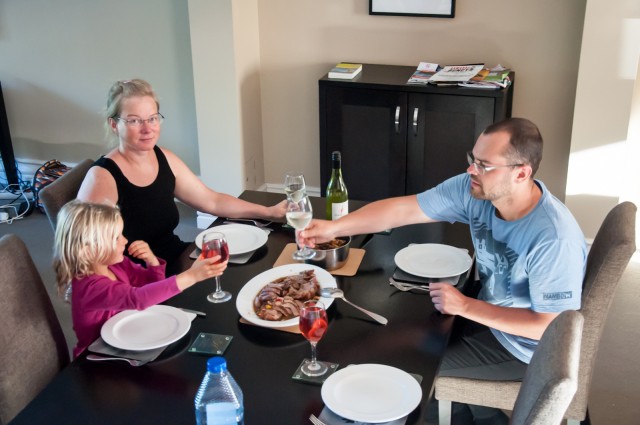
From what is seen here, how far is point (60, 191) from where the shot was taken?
8.57ft

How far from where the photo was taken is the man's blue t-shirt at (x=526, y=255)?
206 cm

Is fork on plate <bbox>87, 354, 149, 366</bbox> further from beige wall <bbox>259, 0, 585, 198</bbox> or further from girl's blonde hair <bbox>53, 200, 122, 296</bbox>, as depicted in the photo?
beige wall <bbox>259, 0, 585, 198</bbox>

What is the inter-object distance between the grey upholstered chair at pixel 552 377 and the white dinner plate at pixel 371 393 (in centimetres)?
25

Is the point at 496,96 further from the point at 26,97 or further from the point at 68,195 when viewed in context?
the point at 26,97

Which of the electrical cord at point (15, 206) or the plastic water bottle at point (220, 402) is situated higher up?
the plastic water bottle at point (220, 402)

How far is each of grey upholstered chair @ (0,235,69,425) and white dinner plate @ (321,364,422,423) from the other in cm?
84

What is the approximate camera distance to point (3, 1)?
473 cm

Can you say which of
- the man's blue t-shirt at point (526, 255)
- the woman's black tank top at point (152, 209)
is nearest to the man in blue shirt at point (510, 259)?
the man's blue t-shirt at point (526, 255)

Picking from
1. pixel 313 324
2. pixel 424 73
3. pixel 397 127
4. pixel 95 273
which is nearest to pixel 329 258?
pixel 313 324

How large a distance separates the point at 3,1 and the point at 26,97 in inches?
24.9

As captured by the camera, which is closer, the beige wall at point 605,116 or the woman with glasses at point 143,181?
the woman with glasses at point 143,181

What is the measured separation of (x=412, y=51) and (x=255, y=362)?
2.81 meters

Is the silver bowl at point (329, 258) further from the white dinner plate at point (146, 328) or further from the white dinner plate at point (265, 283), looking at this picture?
the white dinner plate at point (146, 328)

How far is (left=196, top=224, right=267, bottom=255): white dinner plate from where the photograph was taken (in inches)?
96.9
